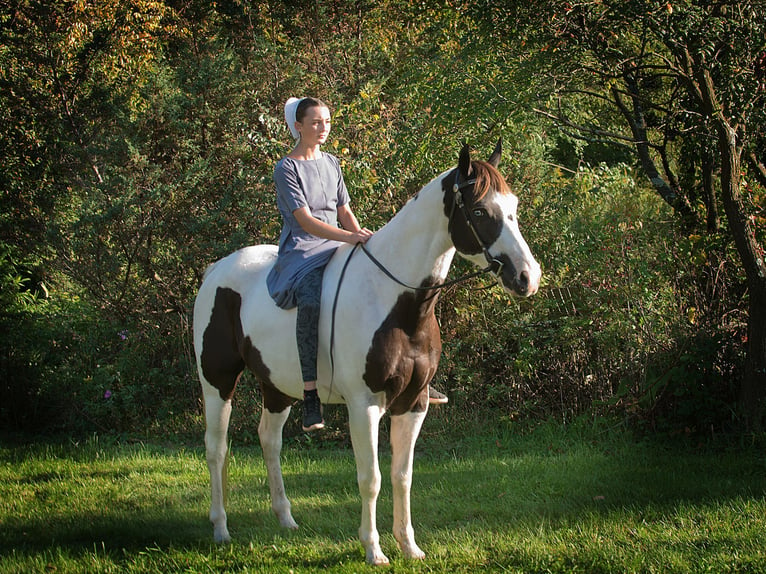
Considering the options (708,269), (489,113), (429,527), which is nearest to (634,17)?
(489,113)

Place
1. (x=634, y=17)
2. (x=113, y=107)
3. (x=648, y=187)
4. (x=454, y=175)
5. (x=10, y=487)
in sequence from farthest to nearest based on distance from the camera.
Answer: (x=648, y=187) < (x=113, y=107) < (x=10, y=487) < (x=634, y=17) < (x=454, y=175)

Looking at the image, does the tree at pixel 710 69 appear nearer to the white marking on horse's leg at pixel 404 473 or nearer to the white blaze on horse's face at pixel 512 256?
the white blaze on horse's face at pixel 512 256

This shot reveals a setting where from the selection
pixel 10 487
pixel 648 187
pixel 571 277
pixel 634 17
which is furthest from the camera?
pixel 648 187

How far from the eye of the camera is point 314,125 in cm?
487

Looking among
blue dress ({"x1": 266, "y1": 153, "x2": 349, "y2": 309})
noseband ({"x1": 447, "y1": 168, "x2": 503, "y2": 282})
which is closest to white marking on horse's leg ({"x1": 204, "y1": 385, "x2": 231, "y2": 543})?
blue dress ({"x1": 266, "y1": 153, "x2": 349, "y2": 309})

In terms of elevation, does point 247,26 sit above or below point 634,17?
above

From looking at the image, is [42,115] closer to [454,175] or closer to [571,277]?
[571,277]

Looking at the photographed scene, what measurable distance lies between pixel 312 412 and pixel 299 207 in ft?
4.08

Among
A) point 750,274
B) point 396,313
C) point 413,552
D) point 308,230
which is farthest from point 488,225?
point 750,274

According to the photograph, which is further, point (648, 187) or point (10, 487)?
point (648, 187)

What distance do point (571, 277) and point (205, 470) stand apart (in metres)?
4.40

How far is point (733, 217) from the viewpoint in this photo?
22.2 ft

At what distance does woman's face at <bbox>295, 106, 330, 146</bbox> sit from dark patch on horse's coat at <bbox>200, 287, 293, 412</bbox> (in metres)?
1.26

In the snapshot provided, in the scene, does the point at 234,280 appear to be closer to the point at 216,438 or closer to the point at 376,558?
the point at 216,438
